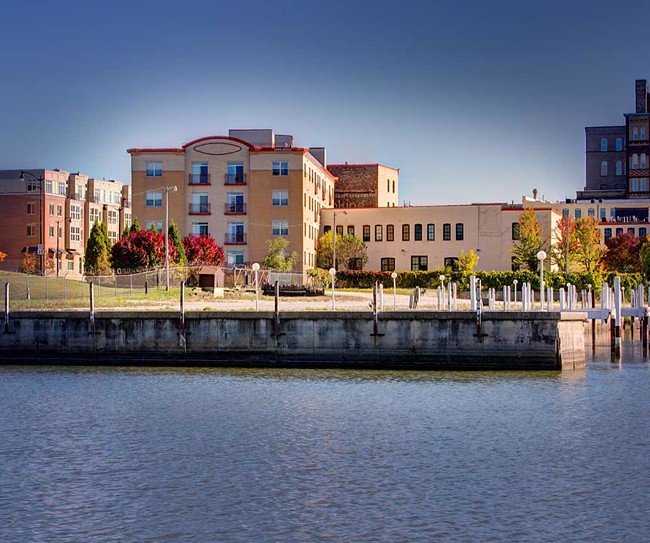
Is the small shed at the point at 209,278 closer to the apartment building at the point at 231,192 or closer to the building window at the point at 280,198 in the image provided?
the apartment building at the point at 231,192

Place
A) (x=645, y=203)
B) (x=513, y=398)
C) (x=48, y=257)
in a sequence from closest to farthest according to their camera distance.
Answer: (x=513, y=398) < (x=48, y=257) < (x=645, y=203)

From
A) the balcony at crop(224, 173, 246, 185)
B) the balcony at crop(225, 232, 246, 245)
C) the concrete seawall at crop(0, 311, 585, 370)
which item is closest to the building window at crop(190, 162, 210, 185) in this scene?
the balcony at crop(224, 173, 246, 185)

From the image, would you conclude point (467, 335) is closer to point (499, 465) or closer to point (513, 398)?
point (513, 398)

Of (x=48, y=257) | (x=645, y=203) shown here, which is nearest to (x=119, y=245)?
(x=48, y=257)

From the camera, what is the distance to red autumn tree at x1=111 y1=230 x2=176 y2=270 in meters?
79.9

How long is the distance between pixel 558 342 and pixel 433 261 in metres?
59.2

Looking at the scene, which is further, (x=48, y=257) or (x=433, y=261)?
(x=48, y=257)

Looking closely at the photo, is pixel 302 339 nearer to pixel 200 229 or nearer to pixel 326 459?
pixel 326 459

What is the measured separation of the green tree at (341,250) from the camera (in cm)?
9988

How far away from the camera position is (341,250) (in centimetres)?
9994

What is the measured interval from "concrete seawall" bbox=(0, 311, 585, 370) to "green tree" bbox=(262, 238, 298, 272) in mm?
42905

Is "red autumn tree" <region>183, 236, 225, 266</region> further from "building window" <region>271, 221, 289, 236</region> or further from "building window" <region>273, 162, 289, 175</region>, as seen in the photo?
"building window" <region>273, 162, 289, 175</region>

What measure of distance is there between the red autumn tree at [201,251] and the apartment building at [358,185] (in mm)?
32386

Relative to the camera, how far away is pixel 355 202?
11856 cm
